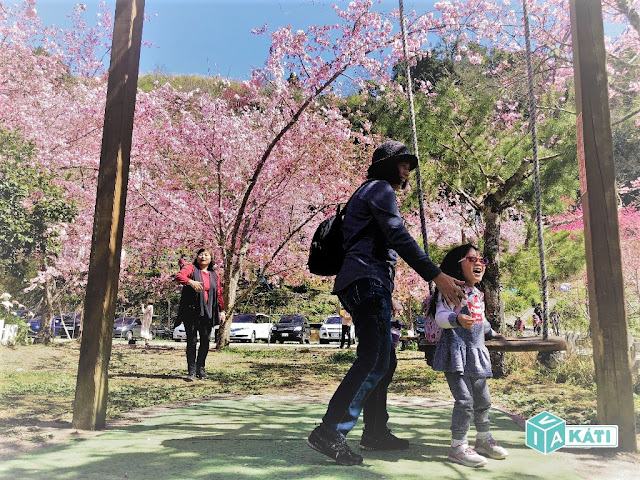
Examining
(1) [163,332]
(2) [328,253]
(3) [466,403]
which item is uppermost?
(2) [328,253]

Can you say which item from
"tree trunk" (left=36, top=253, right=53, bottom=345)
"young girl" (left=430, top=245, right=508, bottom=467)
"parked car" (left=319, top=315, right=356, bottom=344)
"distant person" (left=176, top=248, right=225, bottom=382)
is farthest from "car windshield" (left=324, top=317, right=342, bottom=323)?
"young girl" (left=430, top=245, right=508, bottom=467)

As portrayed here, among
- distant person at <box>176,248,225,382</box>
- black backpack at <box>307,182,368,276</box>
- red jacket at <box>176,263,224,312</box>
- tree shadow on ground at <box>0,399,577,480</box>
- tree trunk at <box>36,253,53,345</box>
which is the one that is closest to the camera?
tree shadow on ground at <box>0,399,577,480</box>

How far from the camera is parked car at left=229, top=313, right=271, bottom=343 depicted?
55.9ft

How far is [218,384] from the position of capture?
5.70 metres

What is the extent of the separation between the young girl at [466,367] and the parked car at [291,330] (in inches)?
565

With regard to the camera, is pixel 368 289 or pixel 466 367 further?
pixel 466 367

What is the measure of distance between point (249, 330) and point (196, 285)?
1218cm

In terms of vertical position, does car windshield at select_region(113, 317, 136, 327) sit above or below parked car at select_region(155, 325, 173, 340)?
above

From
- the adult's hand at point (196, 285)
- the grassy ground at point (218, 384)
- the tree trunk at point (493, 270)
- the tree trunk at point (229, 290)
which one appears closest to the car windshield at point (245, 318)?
the tree trunk at point (229, 290)

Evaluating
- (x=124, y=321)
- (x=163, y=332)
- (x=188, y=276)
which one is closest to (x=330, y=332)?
(x=163, y=332)

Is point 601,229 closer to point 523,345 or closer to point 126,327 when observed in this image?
point 523,345

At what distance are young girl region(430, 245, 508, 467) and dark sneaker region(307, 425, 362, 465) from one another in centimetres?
50

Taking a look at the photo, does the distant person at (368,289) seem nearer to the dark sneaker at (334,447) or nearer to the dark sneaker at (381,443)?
the dark sneaker at (334,447)

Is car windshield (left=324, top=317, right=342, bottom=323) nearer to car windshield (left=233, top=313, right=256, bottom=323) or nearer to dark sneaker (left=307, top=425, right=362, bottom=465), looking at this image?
car windshield (left=233, top=313, right=256, bottom=323)
